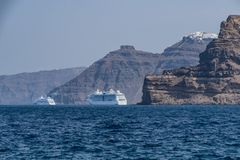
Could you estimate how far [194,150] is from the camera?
172ft

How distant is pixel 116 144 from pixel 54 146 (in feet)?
16.2

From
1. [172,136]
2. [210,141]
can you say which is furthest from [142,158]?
[172,136]

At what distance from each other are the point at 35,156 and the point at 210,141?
1629cm

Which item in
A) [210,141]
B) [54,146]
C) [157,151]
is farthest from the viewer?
[210,141]

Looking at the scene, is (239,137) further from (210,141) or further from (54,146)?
(54,146)

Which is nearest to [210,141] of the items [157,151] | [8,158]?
[157,151]

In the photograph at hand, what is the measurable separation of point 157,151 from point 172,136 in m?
14.1

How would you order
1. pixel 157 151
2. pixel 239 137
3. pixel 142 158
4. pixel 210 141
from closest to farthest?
pixel 142 158
pixel 157 151
pixel 210 141
pixel 239 137

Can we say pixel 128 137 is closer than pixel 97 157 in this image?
No

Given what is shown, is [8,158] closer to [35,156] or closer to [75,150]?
[35,156]

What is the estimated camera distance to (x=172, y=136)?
6612cm

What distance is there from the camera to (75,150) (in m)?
53.4

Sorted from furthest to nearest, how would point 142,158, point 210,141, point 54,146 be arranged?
point 210,141 < point 54,146 < point 142,158

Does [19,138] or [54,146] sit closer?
[54,146]
